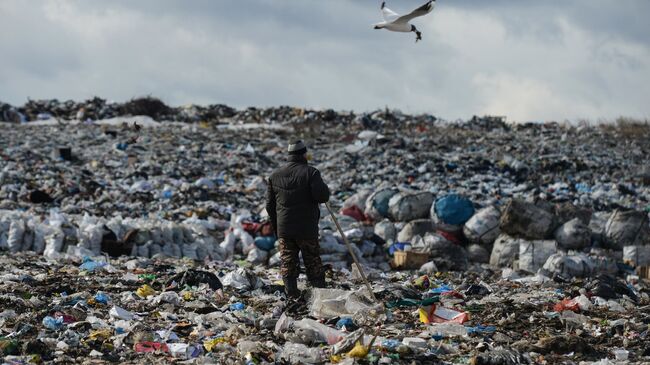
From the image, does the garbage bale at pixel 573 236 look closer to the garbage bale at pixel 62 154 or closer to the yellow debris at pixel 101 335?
the yellow debris at pixel 101 335

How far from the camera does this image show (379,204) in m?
9.64

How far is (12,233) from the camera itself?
8000mm

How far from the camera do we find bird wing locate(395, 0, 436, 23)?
14.4 ft

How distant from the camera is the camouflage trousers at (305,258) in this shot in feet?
17.1

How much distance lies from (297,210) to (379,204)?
459 centimetres

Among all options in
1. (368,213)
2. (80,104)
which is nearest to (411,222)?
(368,213)

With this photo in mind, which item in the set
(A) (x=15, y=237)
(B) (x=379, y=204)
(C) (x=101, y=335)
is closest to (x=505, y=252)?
(B) (x=379, y=204)

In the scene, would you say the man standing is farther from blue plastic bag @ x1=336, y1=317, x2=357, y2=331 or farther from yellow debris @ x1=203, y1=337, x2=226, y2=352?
yellow debris @ x1=203, y1=337, x2=226, y2=352

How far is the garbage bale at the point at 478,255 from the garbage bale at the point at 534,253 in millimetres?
542

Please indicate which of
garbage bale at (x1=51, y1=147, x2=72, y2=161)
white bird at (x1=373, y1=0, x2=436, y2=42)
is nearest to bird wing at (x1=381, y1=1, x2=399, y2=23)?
white bird at (x1=373, y1=0, x2=436, y2=42)

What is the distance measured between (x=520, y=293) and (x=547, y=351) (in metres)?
2.03

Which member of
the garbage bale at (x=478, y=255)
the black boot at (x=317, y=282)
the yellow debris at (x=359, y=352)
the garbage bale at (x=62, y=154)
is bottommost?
the garbage bale at (x=478, y=255)

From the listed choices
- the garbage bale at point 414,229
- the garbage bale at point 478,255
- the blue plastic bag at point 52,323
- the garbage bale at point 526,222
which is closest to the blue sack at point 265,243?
the garbage bale at point 414,229

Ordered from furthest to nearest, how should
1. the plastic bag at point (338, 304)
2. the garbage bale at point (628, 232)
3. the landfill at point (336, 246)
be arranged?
the garbage bale at point (628, 232) → the plastic bag at point (338, 304) → the landfill at point (336, 246)
